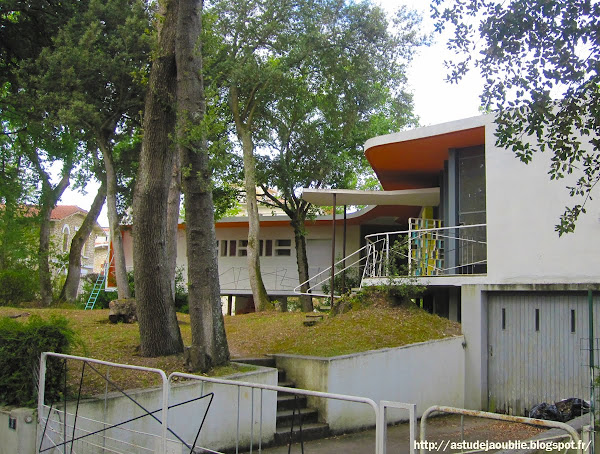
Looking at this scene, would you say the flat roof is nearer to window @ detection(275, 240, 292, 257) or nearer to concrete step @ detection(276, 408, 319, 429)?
concrete step @ detection(276, 408, 319, 429)

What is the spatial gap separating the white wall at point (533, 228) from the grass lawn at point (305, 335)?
1.90m

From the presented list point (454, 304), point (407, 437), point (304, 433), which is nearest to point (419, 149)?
point (454, 304)

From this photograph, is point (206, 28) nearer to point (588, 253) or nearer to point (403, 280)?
point (403, 280)

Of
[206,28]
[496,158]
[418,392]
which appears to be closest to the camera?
[206,28]

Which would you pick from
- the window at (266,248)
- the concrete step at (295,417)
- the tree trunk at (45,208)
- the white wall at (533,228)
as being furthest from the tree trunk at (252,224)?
the concrete step at (295,417)

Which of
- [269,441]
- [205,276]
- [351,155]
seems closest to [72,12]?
[205,276]

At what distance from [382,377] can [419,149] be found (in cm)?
669

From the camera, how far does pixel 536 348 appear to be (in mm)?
11617

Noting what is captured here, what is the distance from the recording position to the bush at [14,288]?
2128 centimetres

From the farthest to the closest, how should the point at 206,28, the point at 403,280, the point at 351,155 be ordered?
the point at 351,155, the point at 403,280, the point at 206,28

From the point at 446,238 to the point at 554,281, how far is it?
162 inches

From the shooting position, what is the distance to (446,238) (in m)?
15.3

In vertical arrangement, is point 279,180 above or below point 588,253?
above

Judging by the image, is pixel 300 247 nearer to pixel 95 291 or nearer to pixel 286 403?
pixel 95 291
